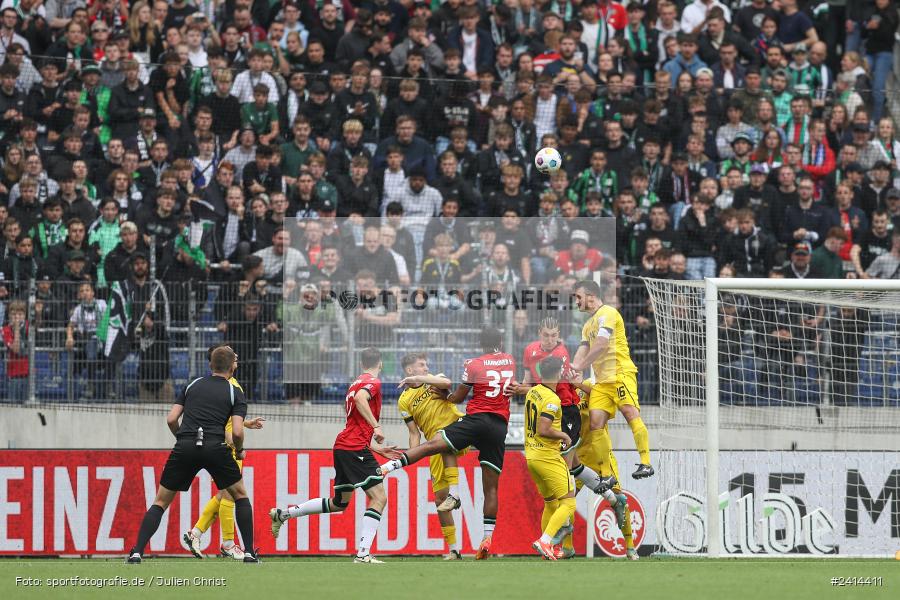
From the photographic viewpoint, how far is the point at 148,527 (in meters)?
11.1

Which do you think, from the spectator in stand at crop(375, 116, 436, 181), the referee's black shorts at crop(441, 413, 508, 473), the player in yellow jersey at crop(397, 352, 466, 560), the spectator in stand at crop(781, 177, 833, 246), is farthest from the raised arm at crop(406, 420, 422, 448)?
the spectator in stand at crop(781, 177, 833, 246)

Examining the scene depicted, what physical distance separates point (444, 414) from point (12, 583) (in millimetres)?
4453

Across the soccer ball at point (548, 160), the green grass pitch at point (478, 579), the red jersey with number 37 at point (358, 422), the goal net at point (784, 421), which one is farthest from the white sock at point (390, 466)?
the soccer ball at point (548, 160)

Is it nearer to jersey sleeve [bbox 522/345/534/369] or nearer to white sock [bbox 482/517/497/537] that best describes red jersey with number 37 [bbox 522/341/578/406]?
jersey sleeve [bbox 522/345/534/369]

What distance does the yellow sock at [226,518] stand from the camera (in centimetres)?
1267

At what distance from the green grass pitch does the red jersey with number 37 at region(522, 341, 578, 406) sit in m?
1.51

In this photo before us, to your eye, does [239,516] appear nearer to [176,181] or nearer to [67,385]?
[67,385]

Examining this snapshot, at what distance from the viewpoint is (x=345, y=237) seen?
1441 cm

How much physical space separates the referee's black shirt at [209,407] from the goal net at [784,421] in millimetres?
4204

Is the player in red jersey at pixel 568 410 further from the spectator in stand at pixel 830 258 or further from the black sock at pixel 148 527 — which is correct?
the spectator in stand at pixel 830 258

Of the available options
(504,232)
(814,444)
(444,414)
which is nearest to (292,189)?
(504,232)

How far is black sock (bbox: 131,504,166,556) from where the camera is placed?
36.1 ft

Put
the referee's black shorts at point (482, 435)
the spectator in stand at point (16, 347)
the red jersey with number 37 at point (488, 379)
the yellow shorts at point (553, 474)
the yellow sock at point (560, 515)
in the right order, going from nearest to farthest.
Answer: the yellow sock at point (560, 515) < the yellow shorts at point (553, 474) < the referee's black shorts at point (482, 435) < the red jersey with number 37 at point (488, 379) < the spectator in stand at point (16, 347)

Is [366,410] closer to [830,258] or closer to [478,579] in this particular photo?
[478,579]
